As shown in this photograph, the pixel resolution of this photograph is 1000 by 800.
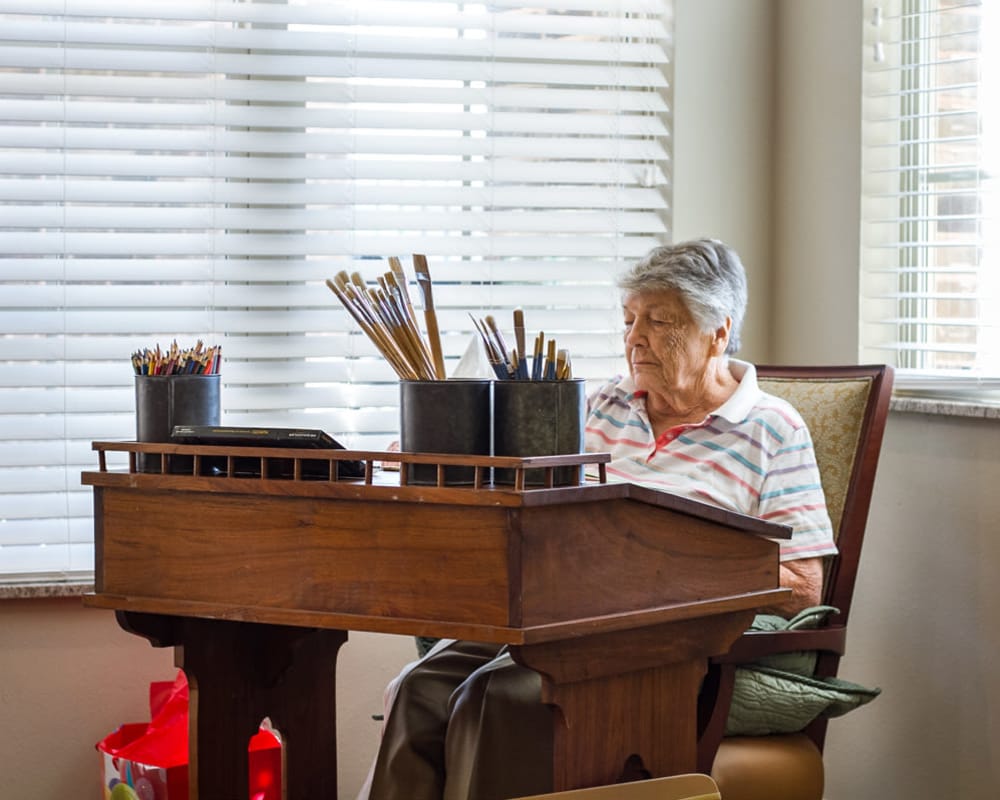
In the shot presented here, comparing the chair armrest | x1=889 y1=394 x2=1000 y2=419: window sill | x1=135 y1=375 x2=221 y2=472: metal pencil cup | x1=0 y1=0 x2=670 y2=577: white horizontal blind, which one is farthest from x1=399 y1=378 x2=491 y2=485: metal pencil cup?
x1=0 y1=0 x2=670 y2=577: white horizontal blind

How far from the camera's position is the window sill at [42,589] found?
2.66 meters

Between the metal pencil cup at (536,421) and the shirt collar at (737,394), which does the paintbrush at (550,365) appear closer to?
the metal pencil cup at (536,421)

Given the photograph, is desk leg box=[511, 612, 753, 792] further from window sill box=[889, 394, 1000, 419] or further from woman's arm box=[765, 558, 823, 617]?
window sill box=[889, 394, 1000, 419]

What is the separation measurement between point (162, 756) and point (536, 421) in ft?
4.49

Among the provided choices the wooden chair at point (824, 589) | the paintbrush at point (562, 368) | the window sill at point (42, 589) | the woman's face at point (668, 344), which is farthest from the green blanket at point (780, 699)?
the window sill at point (42, 589)

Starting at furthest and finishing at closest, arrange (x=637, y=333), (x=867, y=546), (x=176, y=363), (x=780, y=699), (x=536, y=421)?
(x=867, y=546), (x=637, y=333), (x=780, y=699), (x=176, y=363), (x=536, y=421)

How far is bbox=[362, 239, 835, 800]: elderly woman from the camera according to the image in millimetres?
1828

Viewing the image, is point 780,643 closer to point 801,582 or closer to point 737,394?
point 801,582

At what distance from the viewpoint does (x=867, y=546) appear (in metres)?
2.74

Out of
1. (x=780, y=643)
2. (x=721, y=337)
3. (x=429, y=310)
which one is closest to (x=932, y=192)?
(x=721, y=337)

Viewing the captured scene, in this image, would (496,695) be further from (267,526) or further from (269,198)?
(269,198)

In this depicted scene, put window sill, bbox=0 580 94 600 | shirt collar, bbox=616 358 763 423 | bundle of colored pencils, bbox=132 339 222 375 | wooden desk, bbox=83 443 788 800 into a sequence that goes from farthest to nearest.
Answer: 1. window sill, bbox=0 580 94 600
2. shirt collar, bbox=616 358 763 423
3. bundle of colored pencils, bbox=132 339 222 375
4. wooden desk, bbox=83 443 788 800

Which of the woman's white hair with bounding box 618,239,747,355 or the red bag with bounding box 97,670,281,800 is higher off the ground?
the woman's white hair with bounding box 618,239,747,355

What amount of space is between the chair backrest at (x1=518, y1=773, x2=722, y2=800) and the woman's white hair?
1082 mm
